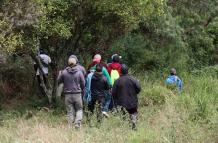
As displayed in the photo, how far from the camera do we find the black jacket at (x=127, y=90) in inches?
467

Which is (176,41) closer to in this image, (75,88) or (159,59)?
(159,59)

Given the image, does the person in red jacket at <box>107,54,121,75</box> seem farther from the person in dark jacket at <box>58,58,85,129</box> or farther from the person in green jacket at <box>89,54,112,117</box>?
the person in dark jacket at <box>58,58,85,129</box>

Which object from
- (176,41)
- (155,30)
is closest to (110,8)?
(155,30)

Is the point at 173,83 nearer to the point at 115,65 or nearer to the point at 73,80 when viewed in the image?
the point at 115,65

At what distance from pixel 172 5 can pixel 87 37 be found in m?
7.98

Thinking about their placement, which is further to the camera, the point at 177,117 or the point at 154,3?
the point at 154,3

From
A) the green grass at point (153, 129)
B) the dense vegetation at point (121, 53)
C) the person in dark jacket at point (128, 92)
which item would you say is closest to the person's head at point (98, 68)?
the person in dark jacket at point (128, 92)

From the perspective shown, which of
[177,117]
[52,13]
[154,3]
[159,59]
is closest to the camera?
[177,117]

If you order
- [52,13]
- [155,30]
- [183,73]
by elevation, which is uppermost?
[52,13]

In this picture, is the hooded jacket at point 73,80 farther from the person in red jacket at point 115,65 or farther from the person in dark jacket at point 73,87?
the person in red jacket at point 115,65

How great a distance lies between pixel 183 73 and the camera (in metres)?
22.7

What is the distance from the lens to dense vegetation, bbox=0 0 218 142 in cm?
998

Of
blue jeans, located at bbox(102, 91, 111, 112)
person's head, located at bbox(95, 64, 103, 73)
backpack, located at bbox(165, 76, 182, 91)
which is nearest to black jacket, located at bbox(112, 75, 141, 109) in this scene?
person's head, located at bbox(95, 64, 103, 73)

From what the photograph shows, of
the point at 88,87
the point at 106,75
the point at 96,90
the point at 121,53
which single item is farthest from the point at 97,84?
the point at 121,53
